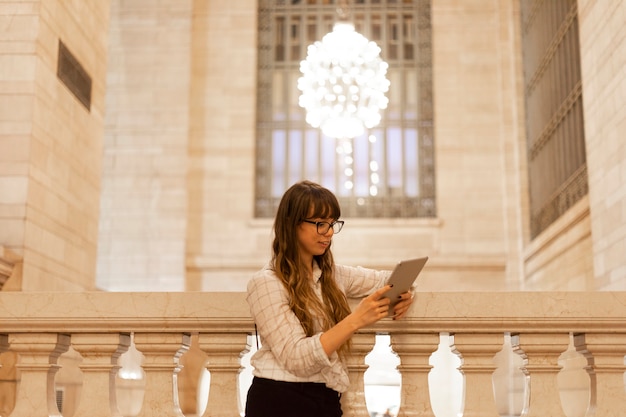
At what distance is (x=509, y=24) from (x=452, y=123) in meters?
2.46

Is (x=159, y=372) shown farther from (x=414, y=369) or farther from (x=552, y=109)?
(x=552, y=109)

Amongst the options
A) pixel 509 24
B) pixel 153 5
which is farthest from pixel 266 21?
pixel 509 24

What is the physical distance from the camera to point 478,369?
3.96 metres

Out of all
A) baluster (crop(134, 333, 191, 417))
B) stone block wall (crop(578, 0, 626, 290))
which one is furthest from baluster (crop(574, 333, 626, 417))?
stone block wall (crop(578, 0, 626, 290))

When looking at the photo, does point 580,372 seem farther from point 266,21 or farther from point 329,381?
point 266,21

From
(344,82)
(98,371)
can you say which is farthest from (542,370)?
(344,82)

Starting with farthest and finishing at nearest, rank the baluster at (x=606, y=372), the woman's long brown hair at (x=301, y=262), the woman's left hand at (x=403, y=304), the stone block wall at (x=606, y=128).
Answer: the stone block wall at (x=606, y=128) < the baluster at (x=606, y=372) < the woman's left hand at (x=403, y=304) < the woman's long brown hair at (x=301, y=262)

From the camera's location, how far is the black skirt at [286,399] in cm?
338

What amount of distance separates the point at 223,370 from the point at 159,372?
32 centimetres

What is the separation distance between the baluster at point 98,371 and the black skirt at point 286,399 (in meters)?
0.94

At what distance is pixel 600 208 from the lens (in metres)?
11.5

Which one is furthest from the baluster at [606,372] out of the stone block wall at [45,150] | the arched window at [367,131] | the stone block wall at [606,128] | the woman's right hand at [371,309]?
the arched window at [367,131]

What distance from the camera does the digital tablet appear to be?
11.0ft

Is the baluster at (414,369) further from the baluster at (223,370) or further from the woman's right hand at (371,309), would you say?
the baluster at (223,370)
